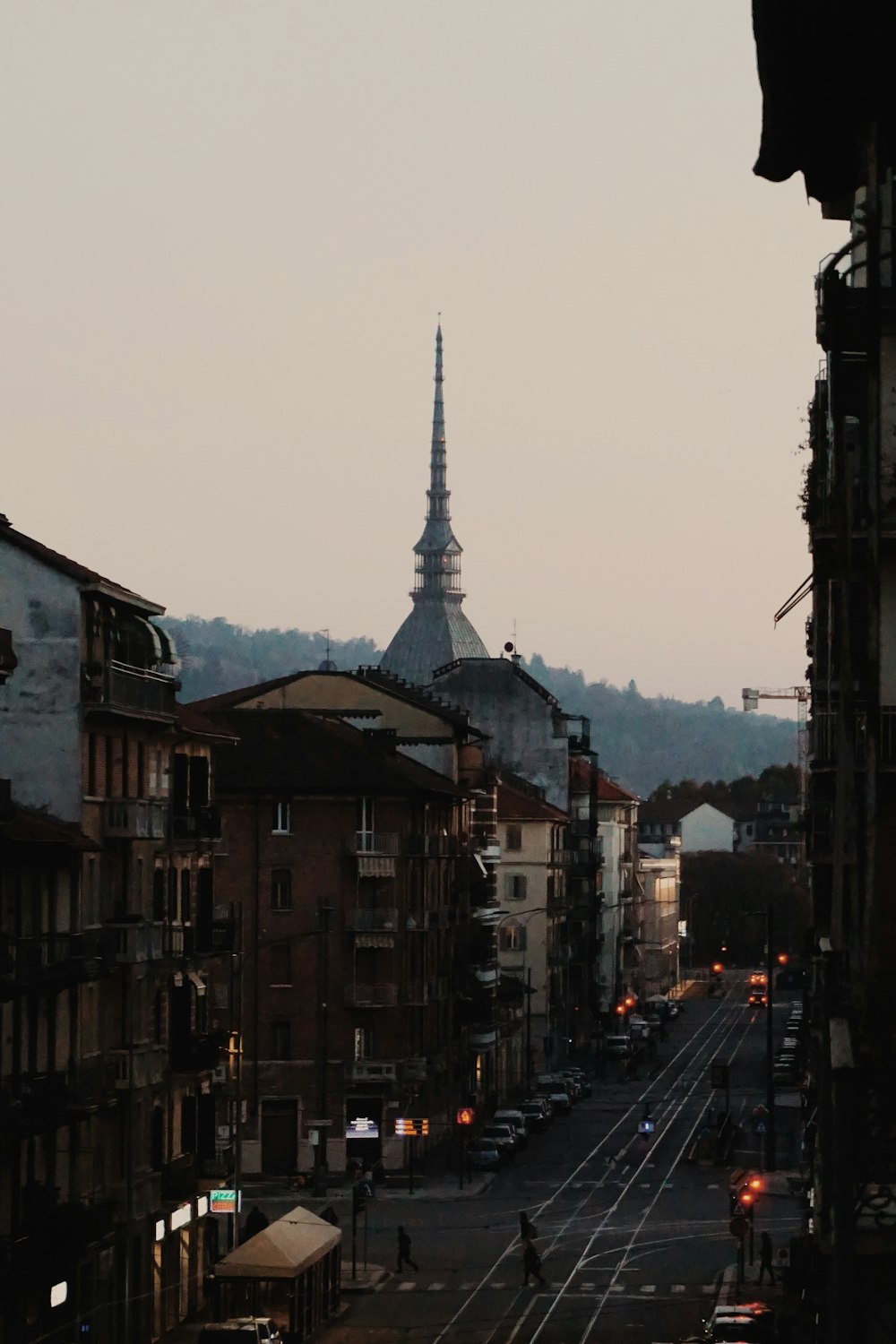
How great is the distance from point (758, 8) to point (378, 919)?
88.1 metres

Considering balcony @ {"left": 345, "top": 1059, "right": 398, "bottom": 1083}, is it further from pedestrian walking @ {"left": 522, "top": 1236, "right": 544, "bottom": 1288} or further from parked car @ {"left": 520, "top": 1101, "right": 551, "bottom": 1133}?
pedestrian walking @ {"left": 522, "top": 1236, "right": 544, "bottom": 1288}

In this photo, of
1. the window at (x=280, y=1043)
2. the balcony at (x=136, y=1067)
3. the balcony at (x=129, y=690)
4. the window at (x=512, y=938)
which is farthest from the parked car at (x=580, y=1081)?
the balcony at (x=136, y=1067)

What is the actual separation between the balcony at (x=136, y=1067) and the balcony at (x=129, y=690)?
748cm

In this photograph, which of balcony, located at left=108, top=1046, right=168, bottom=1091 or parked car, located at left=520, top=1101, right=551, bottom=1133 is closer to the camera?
balcony, located at left=108, top=1046, right=168, bottom=1091

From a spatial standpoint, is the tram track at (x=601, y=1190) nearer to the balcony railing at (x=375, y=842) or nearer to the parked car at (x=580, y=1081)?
the parked car at (x=580, y=1081)

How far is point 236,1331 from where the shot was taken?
52344mm

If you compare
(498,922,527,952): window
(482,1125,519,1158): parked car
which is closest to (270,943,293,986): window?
(482,1125,519,1158): parked car

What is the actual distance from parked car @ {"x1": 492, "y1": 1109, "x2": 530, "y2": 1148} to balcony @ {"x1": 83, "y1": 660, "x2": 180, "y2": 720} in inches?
1629

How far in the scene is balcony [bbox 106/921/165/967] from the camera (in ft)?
205

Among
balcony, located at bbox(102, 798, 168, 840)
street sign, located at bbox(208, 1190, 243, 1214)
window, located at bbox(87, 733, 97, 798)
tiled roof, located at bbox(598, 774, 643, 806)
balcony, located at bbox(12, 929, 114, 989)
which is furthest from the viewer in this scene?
tiled roof, located at bbox(598, 774, 643, 806)

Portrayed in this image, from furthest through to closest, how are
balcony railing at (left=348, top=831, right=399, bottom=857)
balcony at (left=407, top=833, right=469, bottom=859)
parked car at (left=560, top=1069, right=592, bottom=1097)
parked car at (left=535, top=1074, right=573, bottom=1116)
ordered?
parked car at (left=560, top=1069, right=592, bottom=1097)
parked car at (left=535, top=1074, right=573, bottom=1116)
balcony at (left=407, top=833, right=469, bottom=859)
balcony railing at (left=348, top=831, right=399, bottom=857)

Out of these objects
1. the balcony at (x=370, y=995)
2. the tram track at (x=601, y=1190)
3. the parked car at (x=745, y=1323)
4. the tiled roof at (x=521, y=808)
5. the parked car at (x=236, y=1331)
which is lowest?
the tram track at (x=601, y=1190)

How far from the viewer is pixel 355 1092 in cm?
9606

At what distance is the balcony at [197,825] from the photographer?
226ft
